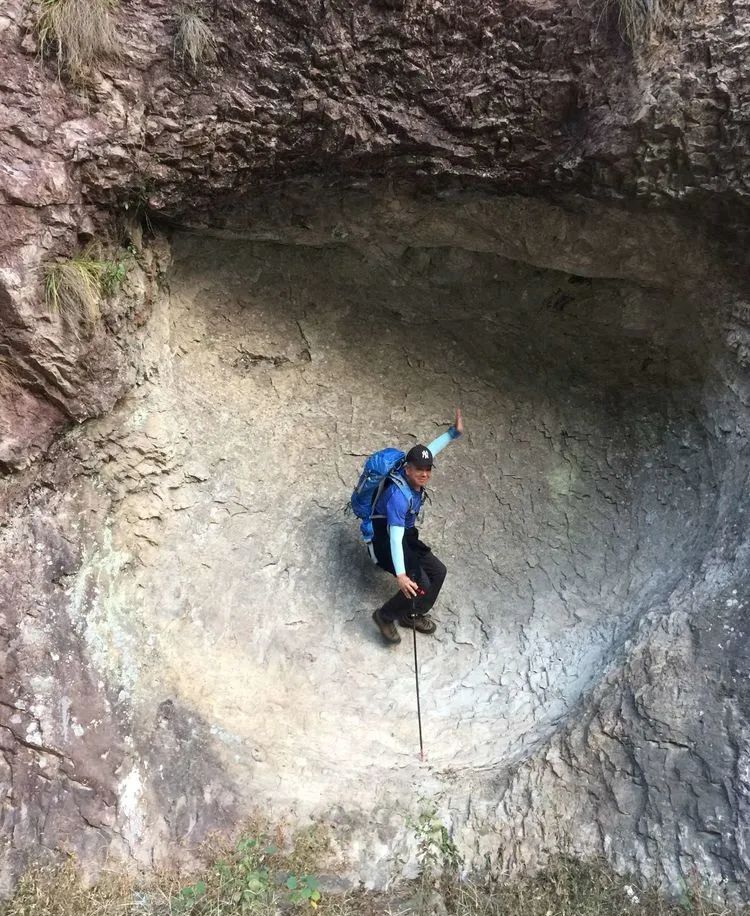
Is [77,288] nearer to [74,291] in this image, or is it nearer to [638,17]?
[74,291]

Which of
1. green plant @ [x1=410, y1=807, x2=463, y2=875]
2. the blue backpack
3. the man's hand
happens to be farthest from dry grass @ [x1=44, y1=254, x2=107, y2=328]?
green plant @ [x1=410, y1=807, x2=463, y2=875]

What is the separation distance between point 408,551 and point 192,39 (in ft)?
11.7

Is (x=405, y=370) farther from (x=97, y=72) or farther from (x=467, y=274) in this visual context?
(x=97, y=72)

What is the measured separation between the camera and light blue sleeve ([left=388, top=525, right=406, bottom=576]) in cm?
418

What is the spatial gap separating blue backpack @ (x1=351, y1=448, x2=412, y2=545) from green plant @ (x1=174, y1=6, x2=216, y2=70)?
271cm

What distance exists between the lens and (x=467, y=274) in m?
4.73

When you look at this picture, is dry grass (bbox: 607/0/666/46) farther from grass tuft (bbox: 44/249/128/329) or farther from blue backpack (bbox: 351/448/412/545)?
grass tuft (bbox: 44/249/128/329)

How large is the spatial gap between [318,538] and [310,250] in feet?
7.46

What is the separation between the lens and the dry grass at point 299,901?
3.25 meters

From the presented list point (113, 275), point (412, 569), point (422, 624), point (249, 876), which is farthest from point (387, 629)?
point (113, 275)

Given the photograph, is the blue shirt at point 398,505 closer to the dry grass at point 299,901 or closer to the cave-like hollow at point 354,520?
the cave-like hollow at point 354,520

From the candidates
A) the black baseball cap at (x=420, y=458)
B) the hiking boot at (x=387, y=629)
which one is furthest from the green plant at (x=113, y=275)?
the hiking boot at (x=387, y=629)

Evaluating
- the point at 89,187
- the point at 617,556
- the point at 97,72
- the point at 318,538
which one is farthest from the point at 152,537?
the point at 617,556

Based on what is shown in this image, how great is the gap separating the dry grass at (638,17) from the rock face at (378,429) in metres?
0.08
